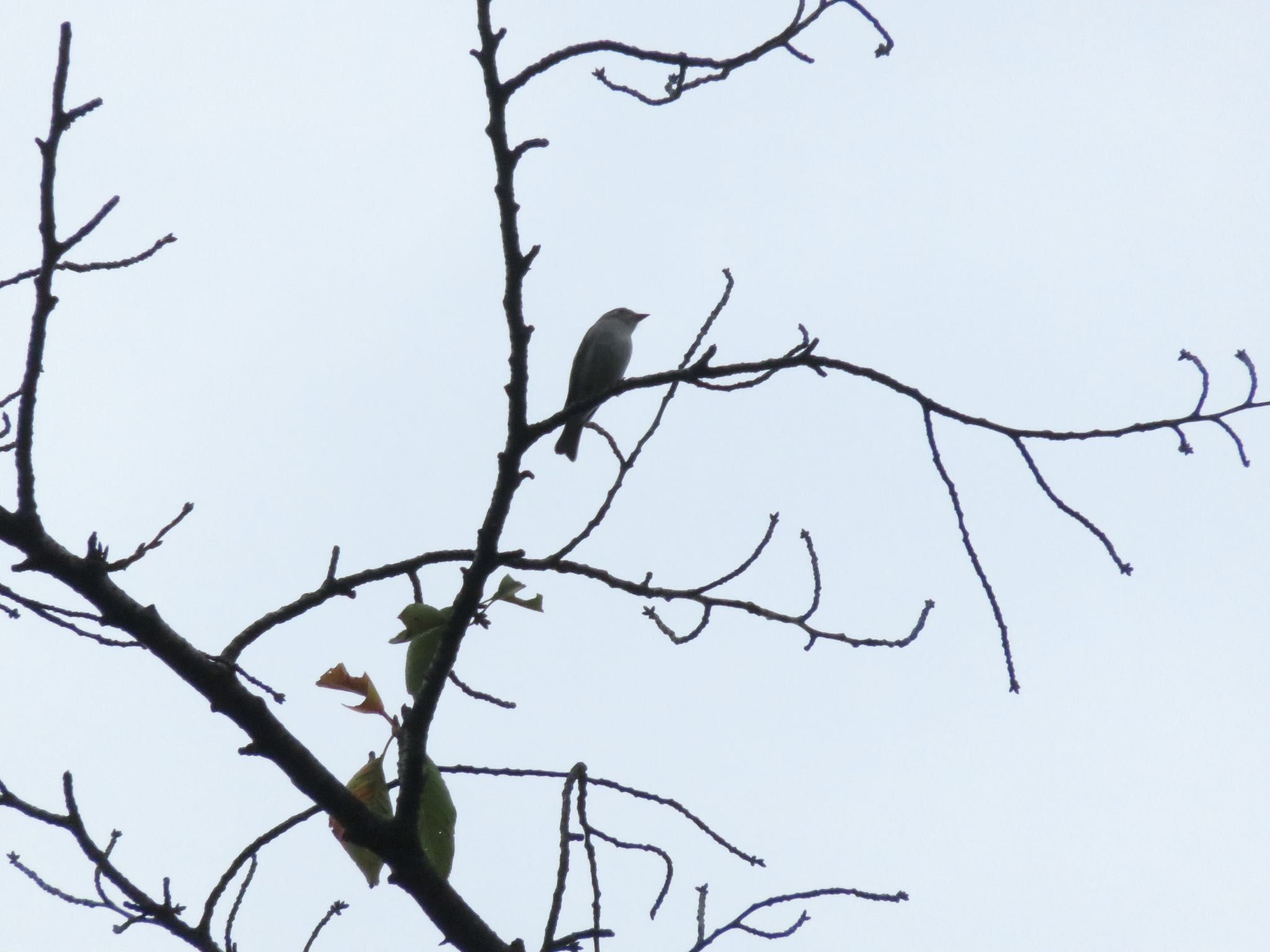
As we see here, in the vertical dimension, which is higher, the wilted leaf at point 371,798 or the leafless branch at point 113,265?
the leafless branch at point 113,265

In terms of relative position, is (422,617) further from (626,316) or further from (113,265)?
(626,316)

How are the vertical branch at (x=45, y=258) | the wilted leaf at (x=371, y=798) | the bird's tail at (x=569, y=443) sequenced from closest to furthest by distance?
the vertical branch at (x=45, y=258) → the wilted leaf at (x=371, y=798) → the bird's tail at (x=569, y=443)

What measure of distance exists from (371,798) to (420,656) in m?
0.42

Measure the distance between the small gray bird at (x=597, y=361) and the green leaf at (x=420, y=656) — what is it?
682cm

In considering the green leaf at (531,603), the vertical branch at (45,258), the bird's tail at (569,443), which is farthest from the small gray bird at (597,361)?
the vertical branch at (45,258)

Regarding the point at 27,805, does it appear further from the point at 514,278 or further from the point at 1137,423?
the point at 1137,423

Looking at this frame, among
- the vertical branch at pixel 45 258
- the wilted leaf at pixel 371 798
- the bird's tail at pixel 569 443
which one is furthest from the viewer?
the bird's tail at pixel 569 443

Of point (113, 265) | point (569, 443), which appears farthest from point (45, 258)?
point (569, 443)

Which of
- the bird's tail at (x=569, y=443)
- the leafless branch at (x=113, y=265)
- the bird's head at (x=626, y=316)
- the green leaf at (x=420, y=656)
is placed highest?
the bird's head at (x=626, y=316)

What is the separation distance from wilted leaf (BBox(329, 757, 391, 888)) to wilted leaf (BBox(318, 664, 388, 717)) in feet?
0.47

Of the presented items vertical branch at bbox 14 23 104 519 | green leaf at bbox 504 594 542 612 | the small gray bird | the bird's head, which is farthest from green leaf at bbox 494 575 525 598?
the bird's head

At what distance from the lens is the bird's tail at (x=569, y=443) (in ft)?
34.3

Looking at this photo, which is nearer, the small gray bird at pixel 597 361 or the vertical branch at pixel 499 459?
the vertical branch at pixel 499 459

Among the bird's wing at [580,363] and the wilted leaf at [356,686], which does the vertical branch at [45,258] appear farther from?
the bird's wing at [580,363]
